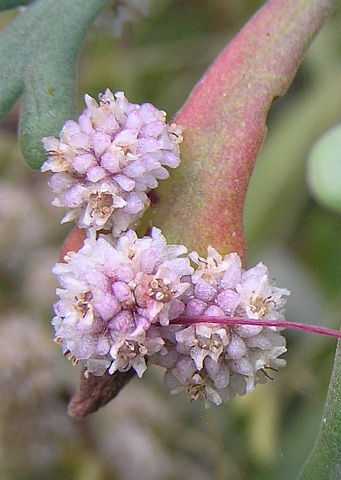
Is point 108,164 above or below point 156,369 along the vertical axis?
above

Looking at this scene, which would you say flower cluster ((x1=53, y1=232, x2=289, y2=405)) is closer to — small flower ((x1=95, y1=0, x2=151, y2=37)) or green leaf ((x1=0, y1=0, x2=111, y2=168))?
green leaf ((x1=0, y1=0, x2=111, y2=168))

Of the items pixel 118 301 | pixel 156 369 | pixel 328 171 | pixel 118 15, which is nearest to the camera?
pixel 118 301

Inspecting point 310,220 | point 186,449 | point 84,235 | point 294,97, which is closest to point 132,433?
point 186,449

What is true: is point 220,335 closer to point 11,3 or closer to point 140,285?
point 140,285

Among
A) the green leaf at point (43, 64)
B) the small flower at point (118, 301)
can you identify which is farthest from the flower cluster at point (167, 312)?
the green leaf at point (43, 64)

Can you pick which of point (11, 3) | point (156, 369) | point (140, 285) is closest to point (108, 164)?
point (140, 285)

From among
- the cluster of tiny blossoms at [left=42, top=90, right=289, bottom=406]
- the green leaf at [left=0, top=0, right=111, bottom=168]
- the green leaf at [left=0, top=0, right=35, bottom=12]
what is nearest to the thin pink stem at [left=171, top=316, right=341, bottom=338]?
the cluster of tiny blossoms at [left=42, top=90, right=289, bottom=406]
